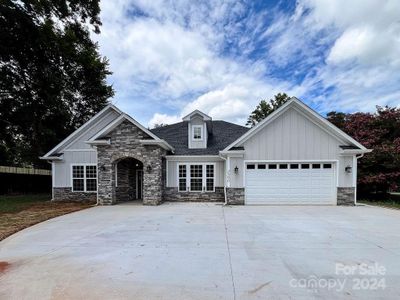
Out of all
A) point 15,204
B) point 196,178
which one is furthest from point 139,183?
point 15,204

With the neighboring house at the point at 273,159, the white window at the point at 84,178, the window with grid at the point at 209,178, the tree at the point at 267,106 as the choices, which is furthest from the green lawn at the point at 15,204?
the tree at the point at 267,106

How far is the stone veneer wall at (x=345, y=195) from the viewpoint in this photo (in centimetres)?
1180

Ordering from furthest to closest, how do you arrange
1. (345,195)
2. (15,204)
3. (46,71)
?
(46,71) < (15,204) < (345,195)

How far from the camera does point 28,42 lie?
1503 centimetres

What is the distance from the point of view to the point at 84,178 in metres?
14.5

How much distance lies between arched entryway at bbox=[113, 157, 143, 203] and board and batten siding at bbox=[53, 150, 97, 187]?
7.98 ft

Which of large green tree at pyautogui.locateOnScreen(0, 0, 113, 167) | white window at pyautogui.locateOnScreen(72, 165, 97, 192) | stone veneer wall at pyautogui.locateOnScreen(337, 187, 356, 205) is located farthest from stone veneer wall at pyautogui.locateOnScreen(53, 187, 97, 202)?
stone veneer wall at pyautogui.locateOnScreen(337, 187, 356, 205)

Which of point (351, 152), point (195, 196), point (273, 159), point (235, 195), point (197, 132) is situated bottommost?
point (195, 196)

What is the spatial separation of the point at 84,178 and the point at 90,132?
118 inches

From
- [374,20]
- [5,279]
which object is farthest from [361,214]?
[5,279]

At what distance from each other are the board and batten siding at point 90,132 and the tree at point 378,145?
16404 mm

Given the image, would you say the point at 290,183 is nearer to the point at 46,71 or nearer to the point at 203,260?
the point at 203,260

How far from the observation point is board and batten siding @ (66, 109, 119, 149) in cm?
1470

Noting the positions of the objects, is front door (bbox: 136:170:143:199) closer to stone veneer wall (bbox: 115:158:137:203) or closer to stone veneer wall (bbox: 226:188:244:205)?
stone veneer wall (bbox: 115:158:137:203)
